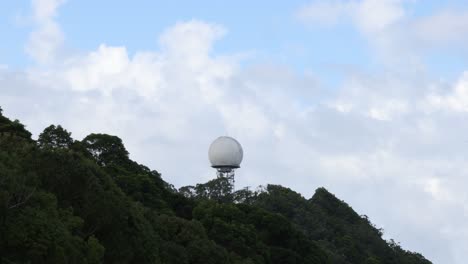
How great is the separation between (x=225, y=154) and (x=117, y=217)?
7028cm

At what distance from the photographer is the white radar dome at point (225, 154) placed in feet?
372

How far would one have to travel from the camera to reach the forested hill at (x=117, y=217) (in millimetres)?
35469

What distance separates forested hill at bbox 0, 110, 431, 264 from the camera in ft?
116

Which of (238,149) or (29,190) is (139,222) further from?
(238,149)

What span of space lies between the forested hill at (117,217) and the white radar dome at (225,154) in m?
3.55

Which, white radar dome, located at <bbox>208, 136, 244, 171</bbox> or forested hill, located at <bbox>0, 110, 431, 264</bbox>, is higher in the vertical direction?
white radar dome, located at <bbox>208, 136, 244, 171</bbox>

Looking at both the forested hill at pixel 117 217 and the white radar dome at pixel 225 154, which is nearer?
the forested hill at pixel 117 217

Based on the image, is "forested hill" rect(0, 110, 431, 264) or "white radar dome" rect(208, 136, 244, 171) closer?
"forested hill" rect(0, 110, 431, 264)

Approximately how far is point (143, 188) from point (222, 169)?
1512 inches

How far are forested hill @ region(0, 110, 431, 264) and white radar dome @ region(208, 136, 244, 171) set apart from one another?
3545 mm

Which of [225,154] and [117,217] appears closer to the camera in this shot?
[117,217]

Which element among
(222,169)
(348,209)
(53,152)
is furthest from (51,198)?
(348,209)

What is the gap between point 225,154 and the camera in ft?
372

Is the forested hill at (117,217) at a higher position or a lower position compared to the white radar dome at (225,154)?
lower
